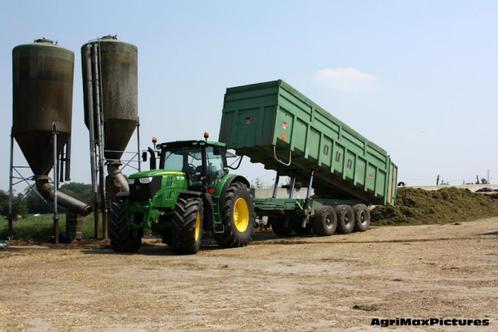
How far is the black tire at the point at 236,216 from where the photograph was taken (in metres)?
11.7

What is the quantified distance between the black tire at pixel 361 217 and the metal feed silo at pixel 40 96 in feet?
Answer: 27.2

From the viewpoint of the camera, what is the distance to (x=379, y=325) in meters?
4.92

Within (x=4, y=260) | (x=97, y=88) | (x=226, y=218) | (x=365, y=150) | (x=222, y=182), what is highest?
(x=97, y=88)

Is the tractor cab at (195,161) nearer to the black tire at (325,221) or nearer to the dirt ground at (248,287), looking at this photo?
the dirt ground at (248,287)

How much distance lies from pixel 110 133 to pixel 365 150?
23.3ft

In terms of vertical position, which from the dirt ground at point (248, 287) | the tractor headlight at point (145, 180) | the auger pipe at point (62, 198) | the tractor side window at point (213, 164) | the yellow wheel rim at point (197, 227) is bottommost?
the dirt ground at point (248, 287)

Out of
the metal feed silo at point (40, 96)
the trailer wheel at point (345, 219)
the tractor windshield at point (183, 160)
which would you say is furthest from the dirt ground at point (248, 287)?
the metal feed silo at point (40, 96)

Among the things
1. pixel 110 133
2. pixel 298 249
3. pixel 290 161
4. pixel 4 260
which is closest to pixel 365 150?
pixel 290 161

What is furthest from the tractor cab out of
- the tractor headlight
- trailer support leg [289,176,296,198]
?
trailer support leg [289,176,296,198]

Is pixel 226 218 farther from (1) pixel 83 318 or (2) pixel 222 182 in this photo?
(1) pixel 83 318

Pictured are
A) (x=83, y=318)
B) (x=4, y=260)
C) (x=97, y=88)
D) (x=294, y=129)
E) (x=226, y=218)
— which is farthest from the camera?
(x=97, y=88)

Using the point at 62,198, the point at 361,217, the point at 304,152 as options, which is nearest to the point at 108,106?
the point at 62,198

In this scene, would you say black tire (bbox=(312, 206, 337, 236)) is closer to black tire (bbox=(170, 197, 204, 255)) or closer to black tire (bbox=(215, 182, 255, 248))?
black tire (bbox=(215, 182, 255, 248))

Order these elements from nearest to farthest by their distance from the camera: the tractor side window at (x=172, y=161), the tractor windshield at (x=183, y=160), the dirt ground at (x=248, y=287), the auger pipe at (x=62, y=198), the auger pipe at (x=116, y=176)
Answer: the dirt ground at (x=248, y=287)
the tractor windshield at (x=183, y=160)
the tractor side window at (x=172, y=161)
the auger pipe at (x=62, y=198)
the auger pipe at (x=116, y=176)
